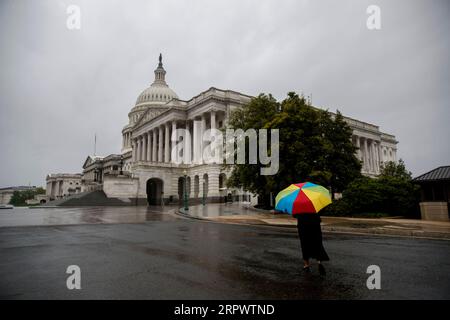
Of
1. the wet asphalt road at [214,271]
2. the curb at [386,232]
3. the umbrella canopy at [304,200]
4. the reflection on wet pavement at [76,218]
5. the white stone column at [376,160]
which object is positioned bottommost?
the reflection on wet pavement at [76,218]

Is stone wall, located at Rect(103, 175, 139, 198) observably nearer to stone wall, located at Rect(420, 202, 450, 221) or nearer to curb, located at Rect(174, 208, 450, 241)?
curb, located at Rect(174, 208, 450, 241)

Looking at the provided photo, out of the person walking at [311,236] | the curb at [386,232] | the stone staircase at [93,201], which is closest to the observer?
the person walking at [311,236]

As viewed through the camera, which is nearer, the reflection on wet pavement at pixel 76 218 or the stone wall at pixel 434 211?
the reflection on wet pavement at pixel 76 218

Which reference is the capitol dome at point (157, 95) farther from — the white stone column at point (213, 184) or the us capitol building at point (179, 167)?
the white stone column at point (213, 184)

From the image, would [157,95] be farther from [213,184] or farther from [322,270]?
[322,270]

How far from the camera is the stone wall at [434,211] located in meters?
19.4

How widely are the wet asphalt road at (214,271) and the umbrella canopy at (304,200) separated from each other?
1363mm

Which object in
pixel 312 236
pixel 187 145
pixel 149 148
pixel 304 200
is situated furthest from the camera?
pixel 149 148

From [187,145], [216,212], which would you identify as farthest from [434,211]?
[187,145]

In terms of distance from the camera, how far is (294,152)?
2495 centimetres

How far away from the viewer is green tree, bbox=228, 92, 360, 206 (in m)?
25.2

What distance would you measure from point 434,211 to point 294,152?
34.9 ft

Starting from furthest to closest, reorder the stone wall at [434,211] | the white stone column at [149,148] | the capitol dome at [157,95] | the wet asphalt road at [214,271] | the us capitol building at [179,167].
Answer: the capitol dome at [157,95] < the white stone column at [149,148] < the us capitol building at [179,167] < the stone wall at [434,211] < the wet asphalt road at [214,271]

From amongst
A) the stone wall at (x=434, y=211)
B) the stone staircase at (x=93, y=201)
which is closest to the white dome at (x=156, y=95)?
the stone staircase at (x=93, y=201)
